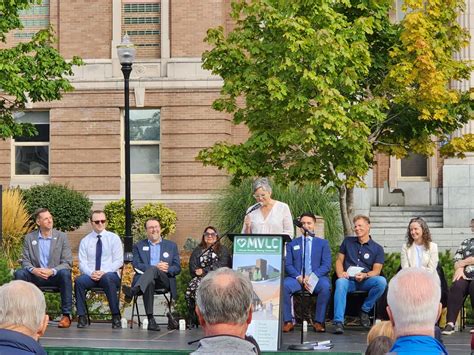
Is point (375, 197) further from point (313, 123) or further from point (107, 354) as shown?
point (107, 354)

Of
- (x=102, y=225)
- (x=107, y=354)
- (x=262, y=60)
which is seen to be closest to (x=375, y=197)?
(x=262, y=60)

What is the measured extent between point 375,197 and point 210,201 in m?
4.29

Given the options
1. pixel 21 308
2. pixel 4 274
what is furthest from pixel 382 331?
pixel 4 274

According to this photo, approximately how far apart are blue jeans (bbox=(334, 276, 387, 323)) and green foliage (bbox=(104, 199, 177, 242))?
14745 millimetres

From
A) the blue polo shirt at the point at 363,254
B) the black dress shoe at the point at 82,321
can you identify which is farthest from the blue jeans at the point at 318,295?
the black dress shoe at the point at 82,321

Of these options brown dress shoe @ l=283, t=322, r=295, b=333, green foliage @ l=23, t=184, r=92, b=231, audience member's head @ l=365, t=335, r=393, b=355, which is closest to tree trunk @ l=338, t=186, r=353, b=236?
brown dress shoe @ l=283, t=322, r=295, b=333

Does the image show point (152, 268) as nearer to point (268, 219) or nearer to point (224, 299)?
point (268, 219)

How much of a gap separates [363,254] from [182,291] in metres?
2.72

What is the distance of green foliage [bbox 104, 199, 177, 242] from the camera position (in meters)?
29.2

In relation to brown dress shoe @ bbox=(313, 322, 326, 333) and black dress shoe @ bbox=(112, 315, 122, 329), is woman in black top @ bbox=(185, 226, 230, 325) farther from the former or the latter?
brown dress shoe @ bbox=(313, 322, 326, 333)

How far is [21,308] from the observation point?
208 inches

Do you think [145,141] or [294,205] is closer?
[294,205]

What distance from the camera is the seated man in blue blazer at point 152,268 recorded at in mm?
14891

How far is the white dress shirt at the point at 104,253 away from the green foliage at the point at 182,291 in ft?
3.16
